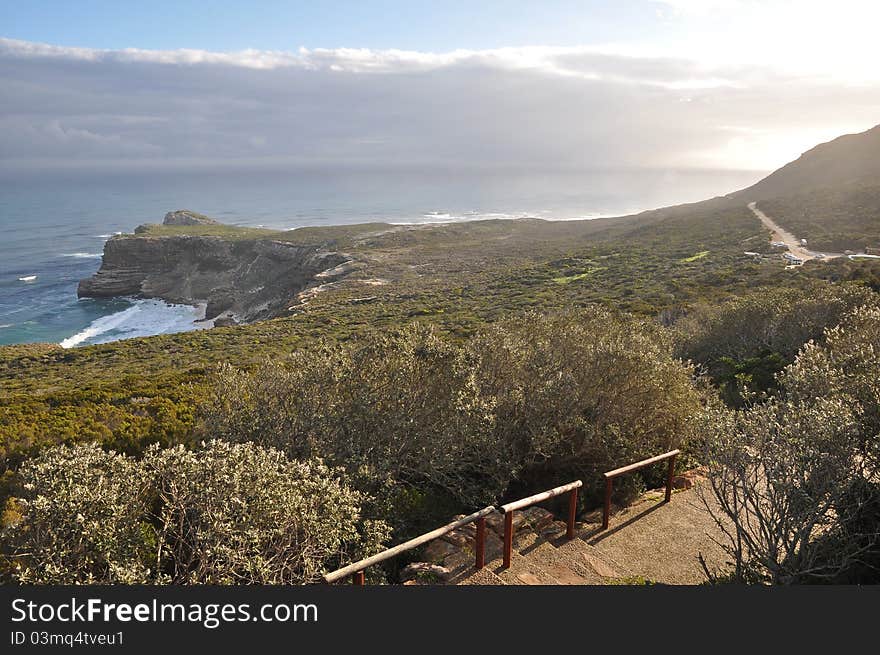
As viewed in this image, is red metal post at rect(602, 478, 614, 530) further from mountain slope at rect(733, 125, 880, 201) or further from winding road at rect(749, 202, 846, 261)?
mountain slope at rect(733, 125, 880, 201)

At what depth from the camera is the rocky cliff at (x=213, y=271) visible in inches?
2516

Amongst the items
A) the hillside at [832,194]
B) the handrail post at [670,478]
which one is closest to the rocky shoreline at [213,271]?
the hillside at [832,194]

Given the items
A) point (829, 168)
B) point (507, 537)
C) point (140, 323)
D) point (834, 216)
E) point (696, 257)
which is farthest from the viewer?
point (829, 168)

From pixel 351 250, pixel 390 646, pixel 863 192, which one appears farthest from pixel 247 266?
pixel 863 192

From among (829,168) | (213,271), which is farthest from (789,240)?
(829,168)

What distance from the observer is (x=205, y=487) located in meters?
4.71

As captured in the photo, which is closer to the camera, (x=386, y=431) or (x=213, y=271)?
(x=386, y=431)

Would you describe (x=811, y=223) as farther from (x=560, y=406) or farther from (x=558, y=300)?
(x=560, y=406)

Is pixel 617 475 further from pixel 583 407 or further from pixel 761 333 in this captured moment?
pixel 761 333

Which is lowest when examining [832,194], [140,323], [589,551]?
[140,323]

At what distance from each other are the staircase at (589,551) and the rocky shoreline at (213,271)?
54.6m

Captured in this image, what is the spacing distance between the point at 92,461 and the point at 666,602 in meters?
5.08

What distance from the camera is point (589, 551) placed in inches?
272

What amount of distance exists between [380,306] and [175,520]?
1461 inches
